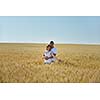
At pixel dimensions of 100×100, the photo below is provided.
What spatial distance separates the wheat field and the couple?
46mm

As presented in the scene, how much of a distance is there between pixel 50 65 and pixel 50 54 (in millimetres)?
127

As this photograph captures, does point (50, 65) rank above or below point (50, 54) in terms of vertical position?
below

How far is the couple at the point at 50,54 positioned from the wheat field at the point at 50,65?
0.05 meters

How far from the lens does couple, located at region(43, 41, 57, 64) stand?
3822 millimetres

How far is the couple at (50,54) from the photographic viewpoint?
382 centimetres

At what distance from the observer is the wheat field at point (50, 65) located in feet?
12.3

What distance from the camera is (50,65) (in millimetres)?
3818

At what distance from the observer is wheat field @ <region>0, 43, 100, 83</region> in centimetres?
376

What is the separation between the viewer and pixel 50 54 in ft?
12.6
